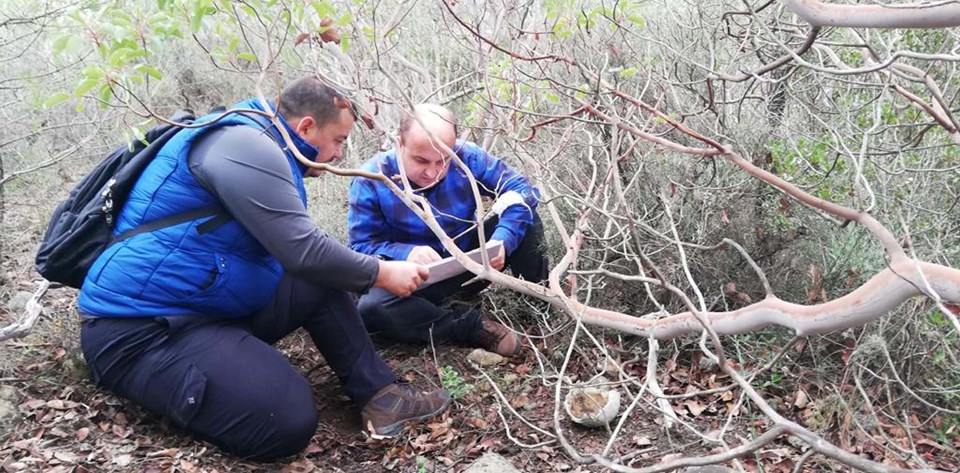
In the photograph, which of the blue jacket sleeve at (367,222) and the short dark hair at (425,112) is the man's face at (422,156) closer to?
the short dark hair at (425,112)

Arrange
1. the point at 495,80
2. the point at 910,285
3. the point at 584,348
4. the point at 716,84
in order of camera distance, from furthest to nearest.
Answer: the point at 716,84
the point at 495,80
the point at 584,348
the point at 910,285

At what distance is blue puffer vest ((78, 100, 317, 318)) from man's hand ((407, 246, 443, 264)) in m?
0.72

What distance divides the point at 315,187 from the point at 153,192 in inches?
120

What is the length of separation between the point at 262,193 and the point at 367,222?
0.94 m

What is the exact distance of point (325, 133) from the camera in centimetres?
293

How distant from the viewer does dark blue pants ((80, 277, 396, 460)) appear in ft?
9.18

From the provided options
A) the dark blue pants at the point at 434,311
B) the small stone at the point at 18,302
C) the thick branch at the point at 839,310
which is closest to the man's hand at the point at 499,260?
the dark blue pants at the point at 434,311

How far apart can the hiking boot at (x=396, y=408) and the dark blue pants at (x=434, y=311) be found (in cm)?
37

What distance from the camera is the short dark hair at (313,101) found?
9.38 ft

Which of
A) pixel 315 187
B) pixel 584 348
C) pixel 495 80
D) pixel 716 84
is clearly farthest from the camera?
pixel 315 187

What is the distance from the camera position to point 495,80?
387cm

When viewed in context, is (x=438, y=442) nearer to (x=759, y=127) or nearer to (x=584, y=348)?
(x=584, y=348)

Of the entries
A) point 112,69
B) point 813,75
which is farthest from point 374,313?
point 813,75

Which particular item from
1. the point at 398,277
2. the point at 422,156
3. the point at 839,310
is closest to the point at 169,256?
the point at 398,277
